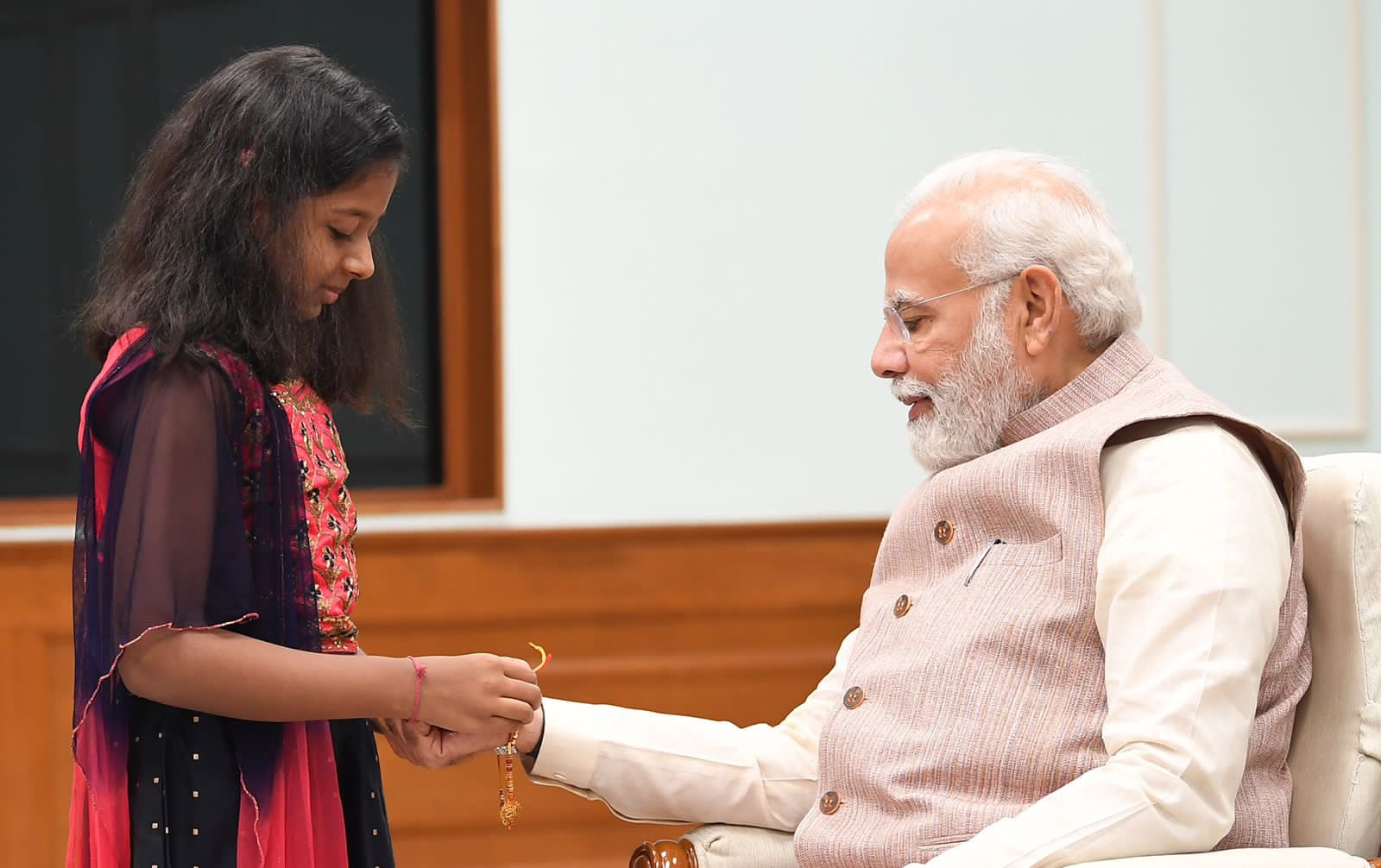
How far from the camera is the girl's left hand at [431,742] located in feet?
5.98

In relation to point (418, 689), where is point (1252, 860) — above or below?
below

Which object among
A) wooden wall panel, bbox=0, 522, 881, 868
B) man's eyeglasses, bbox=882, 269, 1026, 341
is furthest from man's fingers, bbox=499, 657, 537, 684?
wooden wall panel, bbox=0, 522, 881, 868

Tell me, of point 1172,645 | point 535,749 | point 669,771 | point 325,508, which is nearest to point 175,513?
point 325,508

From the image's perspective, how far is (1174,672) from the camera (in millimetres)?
1534

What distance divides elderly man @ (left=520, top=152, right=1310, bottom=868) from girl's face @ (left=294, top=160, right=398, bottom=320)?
64cm

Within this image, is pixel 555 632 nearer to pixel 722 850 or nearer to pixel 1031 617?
pixel 722 850

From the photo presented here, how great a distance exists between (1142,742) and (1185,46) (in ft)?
8.80

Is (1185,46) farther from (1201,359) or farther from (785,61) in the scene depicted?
(785,61)

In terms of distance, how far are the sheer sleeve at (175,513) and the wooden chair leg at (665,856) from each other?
610 millimetres

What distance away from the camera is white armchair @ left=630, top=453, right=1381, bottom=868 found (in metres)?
1.69

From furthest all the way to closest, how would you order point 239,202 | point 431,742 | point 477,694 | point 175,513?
point 431,742 < point 477,694 < point 239,202 < point 175,513

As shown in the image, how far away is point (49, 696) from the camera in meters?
3.28

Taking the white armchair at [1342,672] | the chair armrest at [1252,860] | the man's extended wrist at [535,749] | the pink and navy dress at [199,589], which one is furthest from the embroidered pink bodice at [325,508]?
the white armchair at [1342,672]

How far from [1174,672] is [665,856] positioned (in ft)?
2.21
